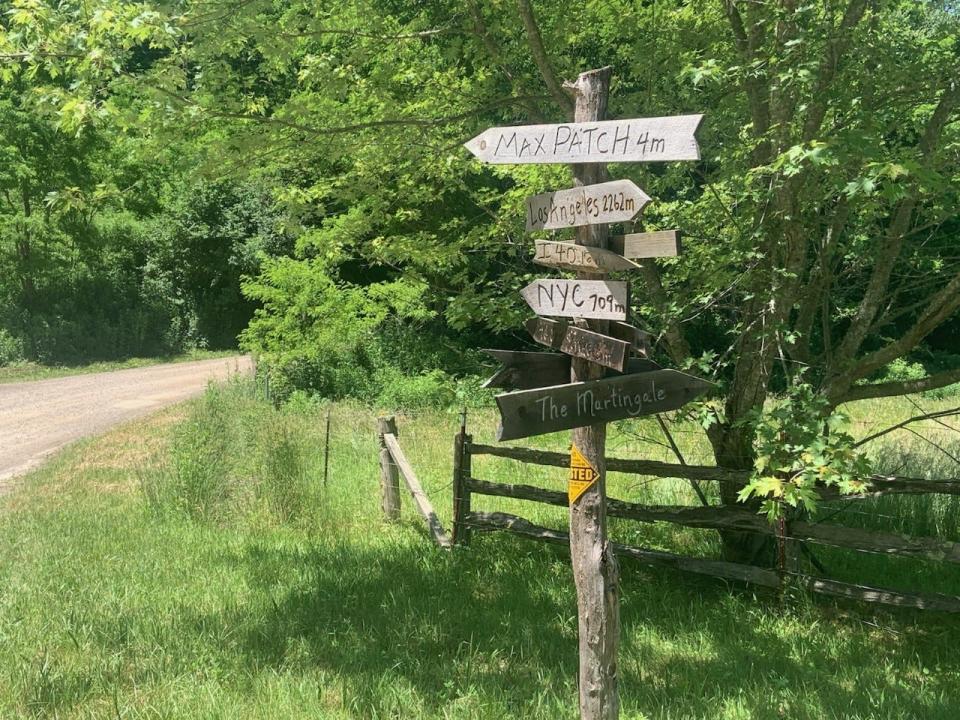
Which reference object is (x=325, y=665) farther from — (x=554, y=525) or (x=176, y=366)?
(x=176, y=366)

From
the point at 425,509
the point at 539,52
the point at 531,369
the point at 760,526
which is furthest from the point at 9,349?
the point at 531,369

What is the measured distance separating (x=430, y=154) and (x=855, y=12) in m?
3.16

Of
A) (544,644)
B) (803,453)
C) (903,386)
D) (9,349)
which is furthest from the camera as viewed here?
(9,349)

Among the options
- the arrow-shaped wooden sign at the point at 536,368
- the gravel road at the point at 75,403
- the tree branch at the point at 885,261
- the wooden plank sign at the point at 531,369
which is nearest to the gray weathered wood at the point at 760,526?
the tree branch at the point at 885,261

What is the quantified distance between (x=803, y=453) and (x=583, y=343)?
5.97 ft

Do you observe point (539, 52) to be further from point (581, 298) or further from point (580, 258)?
point (581, 298)

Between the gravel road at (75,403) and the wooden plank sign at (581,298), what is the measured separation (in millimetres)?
8166

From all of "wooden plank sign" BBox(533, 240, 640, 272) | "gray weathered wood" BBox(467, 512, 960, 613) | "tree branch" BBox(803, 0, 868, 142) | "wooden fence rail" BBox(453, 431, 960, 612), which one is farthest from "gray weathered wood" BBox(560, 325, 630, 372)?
"gray weathered wood" BBox(467, 512, 960, 613)

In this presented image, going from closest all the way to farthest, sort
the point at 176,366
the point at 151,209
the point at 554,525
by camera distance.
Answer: the point at 554,525 < the point at 176,366 < the point at 151,209

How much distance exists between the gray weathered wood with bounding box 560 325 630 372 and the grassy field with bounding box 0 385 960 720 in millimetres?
1906

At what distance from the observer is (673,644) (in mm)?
4773

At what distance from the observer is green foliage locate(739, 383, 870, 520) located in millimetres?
3924

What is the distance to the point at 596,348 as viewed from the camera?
9.71 ft

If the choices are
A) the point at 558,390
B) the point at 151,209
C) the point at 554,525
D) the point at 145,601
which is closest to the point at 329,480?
the point at 554,525
